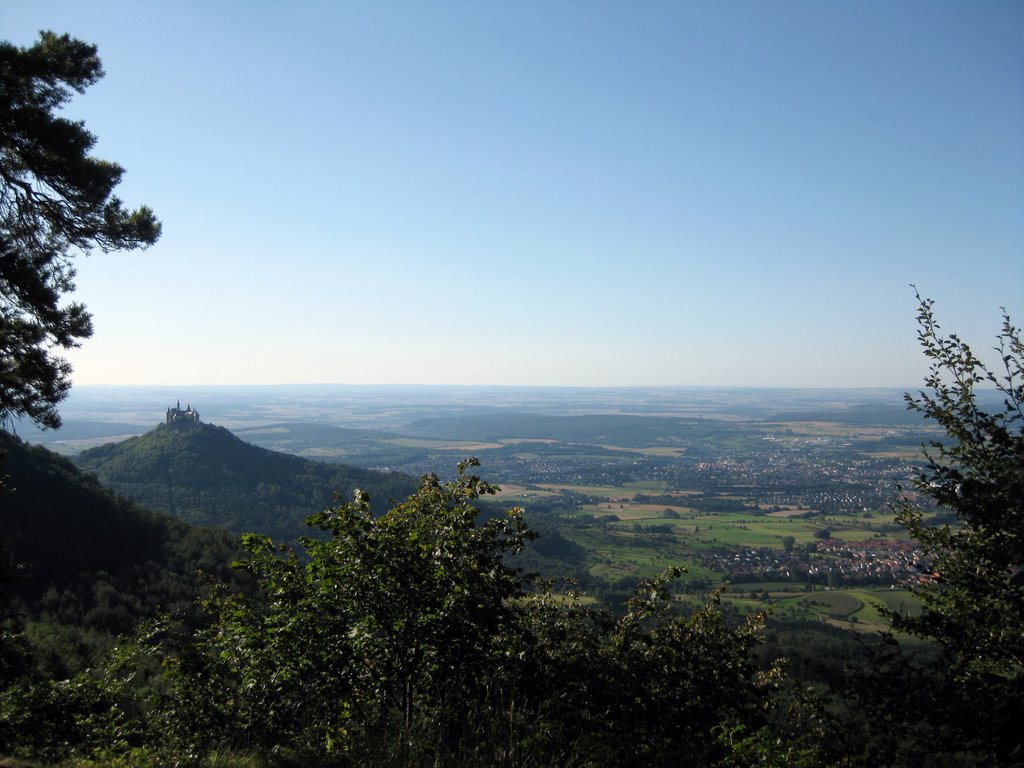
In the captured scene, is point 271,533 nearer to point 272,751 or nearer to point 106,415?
point 272,751

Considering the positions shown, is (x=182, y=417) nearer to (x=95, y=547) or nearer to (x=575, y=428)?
A: (x=95, y=547)

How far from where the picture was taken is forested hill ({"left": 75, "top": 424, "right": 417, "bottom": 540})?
4456 cm

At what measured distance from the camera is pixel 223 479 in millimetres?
50562

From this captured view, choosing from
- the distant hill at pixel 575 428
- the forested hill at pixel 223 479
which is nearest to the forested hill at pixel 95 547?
the forested hill at pixel 223 479

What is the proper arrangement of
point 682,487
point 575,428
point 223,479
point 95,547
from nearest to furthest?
point 95,547, point 223,479, point 682,487, point 575,428

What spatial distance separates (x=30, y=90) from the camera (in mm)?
6430

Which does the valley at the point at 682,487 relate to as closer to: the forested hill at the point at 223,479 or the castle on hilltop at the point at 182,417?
the forested hill at the point at 223,479

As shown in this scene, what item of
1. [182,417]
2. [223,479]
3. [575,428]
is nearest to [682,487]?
[223,479]

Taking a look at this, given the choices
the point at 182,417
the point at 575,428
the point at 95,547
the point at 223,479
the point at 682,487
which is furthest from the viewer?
the point at 575,428

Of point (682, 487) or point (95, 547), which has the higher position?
point (95, 547)

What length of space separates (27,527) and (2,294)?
76.5 ft

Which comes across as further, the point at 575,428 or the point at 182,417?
the point at 575,428

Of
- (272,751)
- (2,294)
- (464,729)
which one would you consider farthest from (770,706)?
(2,294)

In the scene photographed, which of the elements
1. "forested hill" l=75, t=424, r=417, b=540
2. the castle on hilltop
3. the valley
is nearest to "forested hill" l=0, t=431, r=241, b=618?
"forested hill" l=75, t=424, r=417, b=540
